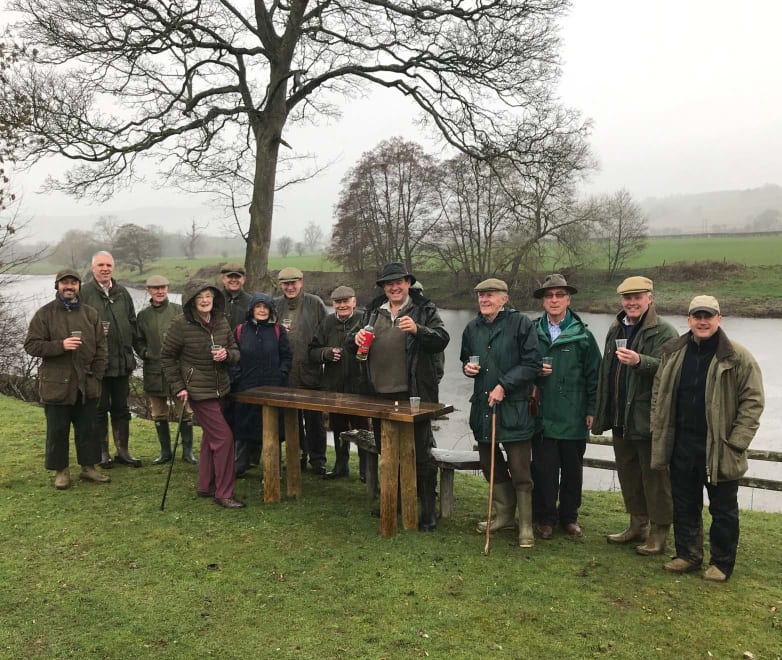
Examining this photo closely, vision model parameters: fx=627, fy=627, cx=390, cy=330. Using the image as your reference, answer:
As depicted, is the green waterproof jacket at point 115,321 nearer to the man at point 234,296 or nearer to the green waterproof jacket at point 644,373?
the man at point 234,296

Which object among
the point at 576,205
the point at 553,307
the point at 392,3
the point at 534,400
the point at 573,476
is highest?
the point at 392,3

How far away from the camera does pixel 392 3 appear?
1136 centimetres

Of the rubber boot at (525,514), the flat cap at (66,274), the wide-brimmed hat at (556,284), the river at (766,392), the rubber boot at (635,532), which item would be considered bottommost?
the river at (766,392)

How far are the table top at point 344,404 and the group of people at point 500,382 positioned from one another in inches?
8.1

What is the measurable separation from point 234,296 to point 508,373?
340cm

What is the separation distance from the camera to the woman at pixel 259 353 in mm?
6043

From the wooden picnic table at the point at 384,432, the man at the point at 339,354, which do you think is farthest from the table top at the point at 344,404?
the man at the point at 339,354

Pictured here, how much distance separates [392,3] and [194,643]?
1107cm

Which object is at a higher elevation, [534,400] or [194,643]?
[534,400]

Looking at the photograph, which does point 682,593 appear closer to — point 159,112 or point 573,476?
point 573,476

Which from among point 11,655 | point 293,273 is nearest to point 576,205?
point 293,273

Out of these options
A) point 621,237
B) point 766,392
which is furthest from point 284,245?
point 766,392

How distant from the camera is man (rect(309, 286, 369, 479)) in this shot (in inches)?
243

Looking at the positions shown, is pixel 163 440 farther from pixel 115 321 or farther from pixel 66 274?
pixel 66 274
